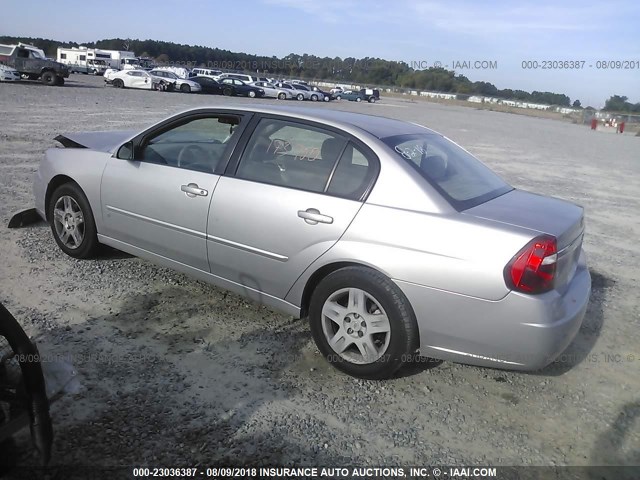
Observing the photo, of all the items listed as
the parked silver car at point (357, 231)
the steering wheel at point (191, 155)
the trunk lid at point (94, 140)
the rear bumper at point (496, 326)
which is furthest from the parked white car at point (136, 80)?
the rear bumper at point (496, 326)

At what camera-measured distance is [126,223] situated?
4.49 metres

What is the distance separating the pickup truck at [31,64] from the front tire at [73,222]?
31.1 meters

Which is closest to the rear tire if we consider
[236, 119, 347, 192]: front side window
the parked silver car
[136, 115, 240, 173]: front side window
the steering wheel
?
the parked silver car

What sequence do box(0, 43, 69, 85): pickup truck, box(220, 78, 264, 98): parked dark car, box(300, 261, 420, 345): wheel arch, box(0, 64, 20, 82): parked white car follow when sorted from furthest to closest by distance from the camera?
1. box(220, 78, 264, 98): parked dark car
2. box(0, 43, 69, 85): pickup truck
3. box(0, 64, 20, 82): parked white car
4. box(300, 261, 420, 345): wheel arch

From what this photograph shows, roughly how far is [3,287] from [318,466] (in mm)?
3064

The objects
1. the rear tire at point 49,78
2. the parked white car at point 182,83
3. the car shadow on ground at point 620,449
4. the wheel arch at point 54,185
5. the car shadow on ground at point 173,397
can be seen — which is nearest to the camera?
the car shadow on ground at point 173,397

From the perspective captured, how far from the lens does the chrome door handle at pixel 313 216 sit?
3451 mm

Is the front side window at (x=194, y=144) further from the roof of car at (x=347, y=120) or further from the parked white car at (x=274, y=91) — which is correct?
the parked white car at (x=274, y=91)

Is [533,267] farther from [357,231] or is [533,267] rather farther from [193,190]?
[193,190]

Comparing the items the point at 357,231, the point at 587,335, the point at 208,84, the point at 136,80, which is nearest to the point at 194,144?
the point at 357,231

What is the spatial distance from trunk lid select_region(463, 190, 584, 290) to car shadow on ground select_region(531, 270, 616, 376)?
0.78 m

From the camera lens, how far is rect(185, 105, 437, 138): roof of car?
12.5 ft

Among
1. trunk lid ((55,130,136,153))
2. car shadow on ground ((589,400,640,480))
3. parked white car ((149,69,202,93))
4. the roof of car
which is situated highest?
parked white car ((149,69,202,93))

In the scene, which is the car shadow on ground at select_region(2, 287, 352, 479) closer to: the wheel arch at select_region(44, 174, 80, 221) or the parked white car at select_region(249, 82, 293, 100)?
the wheel arch at select_region(44, 174, 80, 221)
